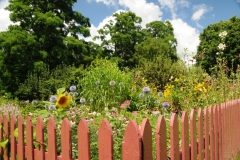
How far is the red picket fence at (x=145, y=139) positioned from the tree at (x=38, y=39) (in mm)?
16858

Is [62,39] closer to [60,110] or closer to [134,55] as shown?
[134,55]

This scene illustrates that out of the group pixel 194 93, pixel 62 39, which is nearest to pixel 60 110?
pixel 194 93

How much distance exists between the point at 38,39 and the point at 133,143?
67.6 ft

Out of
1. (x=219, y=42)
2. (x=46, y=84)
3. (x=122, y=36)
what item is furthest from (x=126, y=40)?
(x=46, y=84)

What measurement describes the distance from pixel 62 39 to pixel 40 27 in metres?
1.83

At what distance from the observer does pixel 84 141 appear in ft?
5.28

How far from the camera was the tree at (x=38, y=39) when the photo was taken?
62.2ft

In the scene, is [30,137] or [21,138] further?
[21,138]

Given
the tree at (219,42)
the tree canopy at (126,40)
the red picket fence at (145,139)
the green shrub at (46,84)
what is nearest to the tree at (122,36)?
the tree canopy at (126,40)

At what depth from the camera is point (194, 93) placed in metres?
7.25

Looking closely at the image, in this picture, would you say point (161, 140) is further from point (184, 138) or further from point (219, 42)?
point (219, 42)

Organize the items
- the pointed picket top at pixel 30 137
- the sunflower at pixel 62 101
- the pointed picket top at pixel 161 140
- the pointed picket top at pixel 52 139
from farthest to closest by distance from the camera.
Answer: the sunflower at pixel 62 101 → the pointed picket top at pixel 30 137 → the pointed picket top at pixel 52 139 → the pointed picket top at pixel 161 140

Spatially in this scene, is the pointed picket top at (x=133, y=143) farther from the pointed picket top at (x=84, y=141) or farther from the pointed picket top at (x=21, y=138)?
the pointed picket top at (x=21, y=138)

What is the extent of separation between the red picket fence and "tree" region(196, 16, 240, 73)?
2781 centimetres
